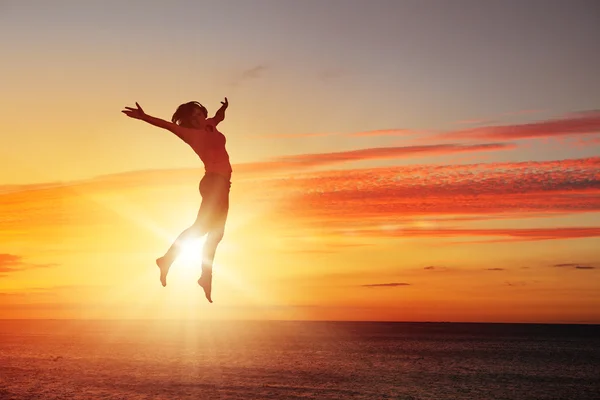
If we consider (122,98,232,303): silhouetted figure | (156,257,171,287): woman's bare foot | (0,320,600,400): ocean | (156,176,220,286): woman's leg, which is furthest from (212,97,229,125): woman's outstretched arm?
(0,320,600,400): ocean

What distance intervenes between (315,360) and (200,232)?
101609mm

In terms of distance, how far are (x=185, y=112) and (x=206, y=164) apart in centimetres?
69

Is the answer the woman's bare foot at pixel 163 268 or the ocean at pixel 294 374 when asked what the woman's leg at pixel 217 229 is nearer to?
the woman's bare foot at pixel 163 268

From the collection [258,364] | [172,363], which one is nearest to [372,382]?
[258,364]

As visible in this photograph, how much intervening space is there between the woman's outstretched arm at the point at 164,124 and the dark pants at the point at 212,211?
0.43 meters

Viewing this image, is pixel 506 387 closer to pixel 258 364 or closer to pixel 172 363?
pixel 258 364

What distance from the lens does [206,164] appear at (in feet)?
26.2

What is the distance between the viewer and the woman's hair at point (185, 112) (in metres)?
8.20

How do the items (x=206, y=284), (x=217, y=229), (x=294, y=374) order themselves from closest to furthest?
(x=217, y=229) < (x=206, y=284) < (x=294, y=374)

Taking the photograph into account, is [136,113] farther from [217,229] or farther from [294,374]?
[294,374]

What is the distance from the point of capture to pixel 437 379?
8156 cm

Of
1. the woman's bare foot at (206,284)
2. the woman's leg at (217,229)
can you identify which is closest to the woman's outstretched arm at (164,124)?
the woman's leg at (217,229)

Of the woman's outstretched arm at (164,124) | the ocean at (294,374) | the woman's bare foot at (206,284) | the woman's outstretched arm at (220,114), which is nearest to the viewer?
the woman's outstretched arm at (164,124)

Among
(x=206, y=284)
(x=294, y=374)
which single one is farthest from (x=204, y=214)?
(x=294, y=374)
